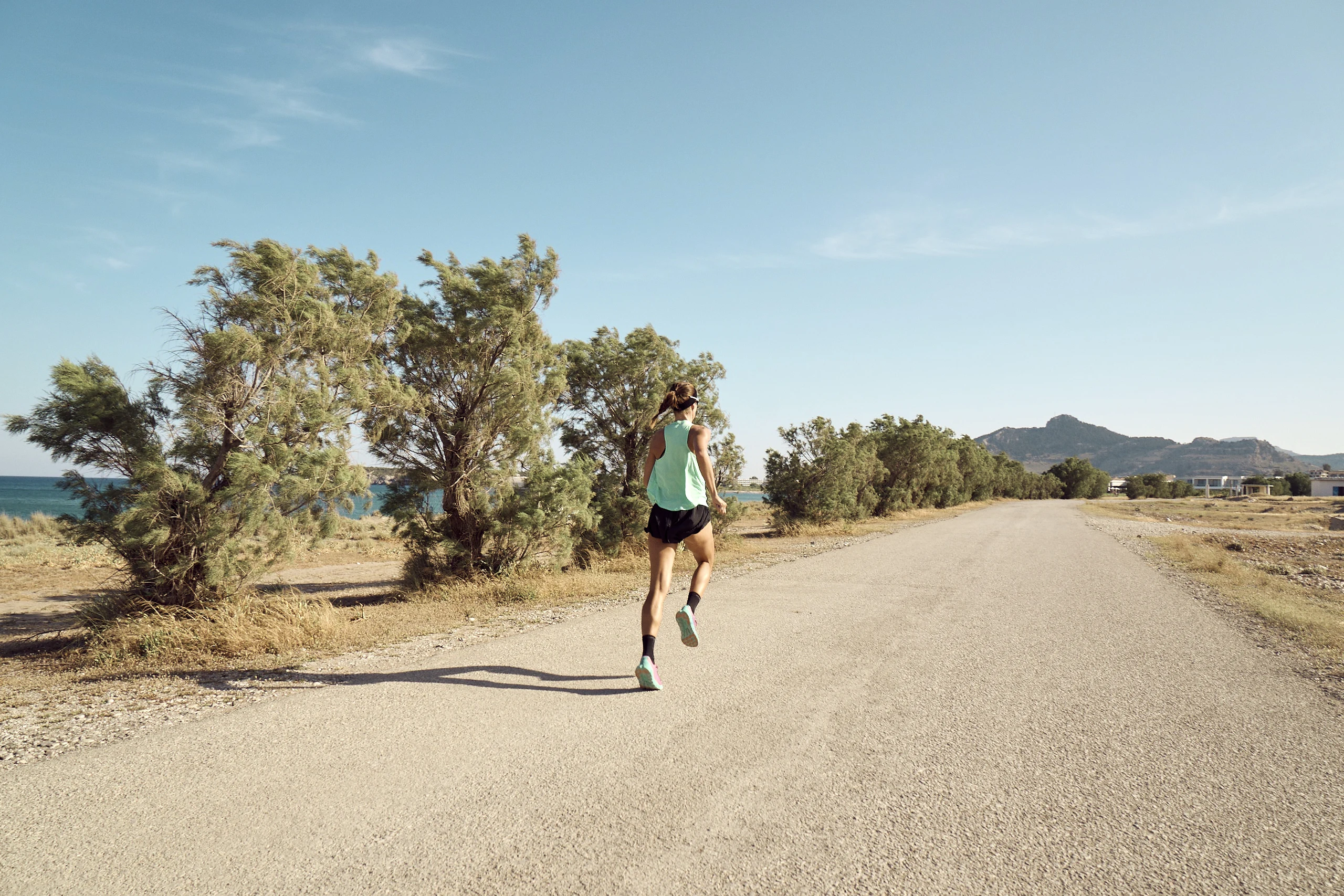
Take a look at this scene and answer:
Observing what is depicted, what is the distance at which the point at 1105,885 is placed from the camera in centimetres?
247

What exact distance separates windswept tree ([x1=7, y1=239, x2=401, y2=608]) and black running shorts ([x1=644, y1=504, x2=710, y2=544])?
4.86m

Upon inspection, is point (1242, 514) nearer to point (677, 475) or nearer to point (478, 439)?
point (478, 439)

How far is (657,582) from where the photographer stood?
511 centimetres

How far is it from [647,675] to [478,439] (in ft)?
22.2

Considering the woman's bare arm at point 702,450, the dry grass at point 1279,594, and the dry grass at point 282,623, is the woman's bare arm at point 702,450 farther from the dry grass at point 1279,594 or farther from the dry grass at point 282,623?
the dry grass at point 1279,594

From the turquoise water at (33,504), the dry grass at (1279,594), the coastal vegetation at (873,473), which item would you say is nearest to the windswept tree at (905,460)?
the coastal vegetation at (873,473)

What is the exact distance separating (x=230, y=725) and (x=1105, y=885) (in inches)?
182

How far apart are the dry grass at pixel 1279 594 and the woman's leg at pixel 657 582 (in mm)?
5638

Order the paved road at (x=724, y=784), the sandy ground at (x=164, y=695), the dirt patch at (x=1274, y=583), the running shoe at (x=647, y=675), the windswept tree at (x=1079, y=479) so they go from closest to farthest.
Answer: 1. the paved road at (x=724, y=784)
2. the sandy ground at (x=164, y=695)
3. the running shoe at (x=647, y=675)
4. the dirt patch at (x=1274, y=583)
5. the windswept tree at (x=1079, y=479)

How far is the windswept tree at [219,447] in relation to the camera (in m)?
7.67

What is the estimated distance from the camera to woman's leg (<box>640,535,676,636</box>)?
4.96m

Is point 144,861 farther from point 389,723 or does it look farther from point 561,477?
point 561,477

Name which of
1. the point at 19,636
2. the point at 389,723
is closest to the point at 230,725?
the point at 389,723

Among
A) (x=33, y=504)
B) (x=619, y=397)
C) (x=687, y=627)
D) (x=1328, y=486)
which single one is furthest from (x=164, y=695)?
(x=1328, y=486)
